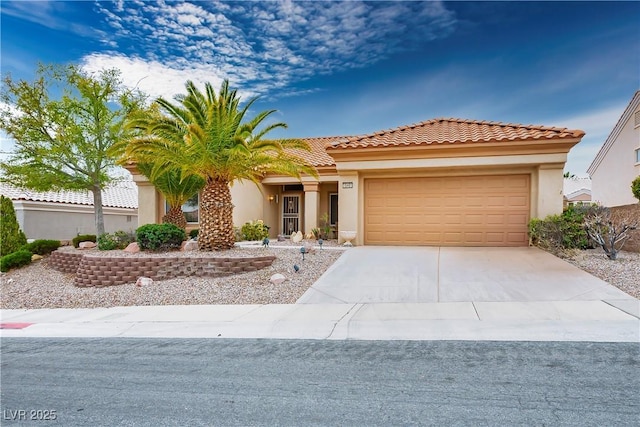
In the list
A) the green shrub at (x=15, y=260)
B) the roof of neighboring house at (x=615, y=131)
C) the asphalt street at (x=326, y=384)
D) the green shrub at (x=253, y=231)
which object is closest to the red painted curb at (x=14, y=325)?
the asphalt street at (x=326, y=384)

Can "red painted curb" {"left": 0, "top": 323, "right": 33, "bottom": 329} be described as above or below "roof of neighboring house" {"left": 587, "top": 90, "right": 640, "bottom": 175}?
below

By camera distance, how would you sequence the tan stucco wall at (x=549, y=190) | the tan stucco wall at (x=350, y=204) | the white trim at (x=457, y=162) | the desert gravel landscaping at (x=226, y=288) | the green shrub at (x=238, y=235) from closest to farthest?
the desert gravel landscaping at (x=226, y=288), the tan stucco wall at (x=549, y=190), the white trim at (x=457, y=162), the tan stucco wall at (x=350, y=204), the green shrub at (x=238, y=235)

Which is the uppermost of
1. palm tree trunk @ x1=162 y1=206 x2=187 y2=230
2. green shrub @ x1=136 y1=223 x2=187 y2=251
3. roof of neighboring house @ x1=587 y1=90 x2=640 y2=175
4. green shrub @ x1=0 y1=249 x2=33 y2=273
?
roof of neighboring house @ x1=587 y1=90 x2=640 y2=175

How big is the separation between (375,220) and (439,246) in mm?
2475

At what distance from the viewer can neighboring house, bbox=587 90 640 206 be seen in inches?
789

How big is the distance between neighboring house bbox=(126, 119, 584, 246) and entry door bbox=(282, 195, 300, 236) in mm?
6138

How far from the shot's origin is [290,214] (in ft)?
65.6

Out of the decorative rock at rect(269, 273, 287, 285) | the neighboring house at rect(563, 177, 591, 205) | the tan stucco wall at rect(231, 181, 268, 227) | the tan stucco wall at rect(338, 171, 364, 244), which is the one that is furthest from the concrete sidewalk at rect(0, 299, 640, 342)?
the neighboring house at rect(563, 177, 591, 205)

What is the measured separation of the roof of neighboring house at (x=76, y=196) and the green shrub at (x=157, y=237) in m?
6.83

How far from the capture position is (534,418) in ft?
10.5

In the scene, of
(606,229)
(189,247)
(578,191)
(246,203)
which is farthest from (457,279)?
(578,191)

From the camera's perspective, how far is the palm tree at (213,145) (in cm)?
1080

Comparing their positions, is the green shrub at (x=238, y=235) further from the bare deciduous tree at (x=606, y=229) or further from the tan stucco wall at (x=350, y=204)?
the bare deciduous tree at (x=606, y=229)

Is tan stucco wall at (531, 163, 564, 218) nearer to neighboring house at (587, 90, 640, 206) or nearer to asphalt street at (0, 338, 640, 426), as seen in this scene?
asphalt street at (0, 338, 640, 426)
